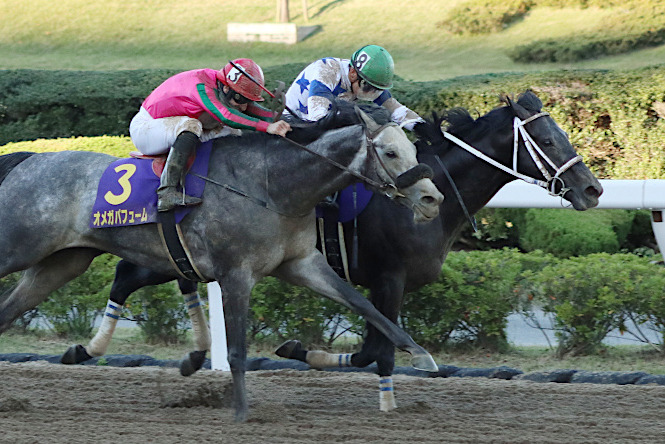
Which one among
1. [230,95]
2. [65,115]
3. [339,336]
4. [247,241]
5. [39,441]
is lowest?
[39,441]

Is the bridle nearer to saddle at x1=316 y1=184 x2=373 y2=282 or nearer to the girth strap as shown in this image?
saddle at x1=316 y1=184 x2=373 y2=282

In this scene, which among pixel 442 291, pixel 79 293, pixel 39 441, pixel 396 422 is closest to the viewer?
pixel 39 441

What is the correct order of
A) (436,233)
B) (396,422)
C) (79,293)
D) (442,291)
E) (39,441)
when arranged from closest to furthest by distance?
1. (39,441)
2. (396,422)
3. (436,233)
4. (442,291)
5. (79,293)

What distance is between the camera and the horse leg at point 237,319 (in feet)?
14.5

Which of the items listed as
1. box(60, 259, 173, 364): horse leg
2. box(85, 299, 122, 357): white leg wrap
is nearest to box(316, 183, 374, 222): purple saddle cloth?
box(60, 259, 173, 364): horse leg

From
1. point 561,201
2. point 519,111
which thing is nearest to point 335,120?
point 519,111

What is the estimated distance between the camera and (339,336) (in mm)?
6129

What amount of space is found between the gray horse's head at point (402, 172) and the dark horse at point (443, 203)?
492mm

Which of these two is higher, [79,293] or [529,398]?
[79,293]

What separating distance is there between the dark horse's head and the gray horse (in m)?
0.70

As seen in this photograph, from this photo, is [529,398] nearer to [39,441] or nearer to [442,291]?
[442,291]

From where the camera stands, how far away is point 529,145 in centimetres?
466

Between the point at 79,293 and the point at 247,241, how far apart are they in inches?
97.0

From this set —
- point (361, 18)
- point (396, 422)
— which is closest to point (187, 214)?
point (396, 422)
